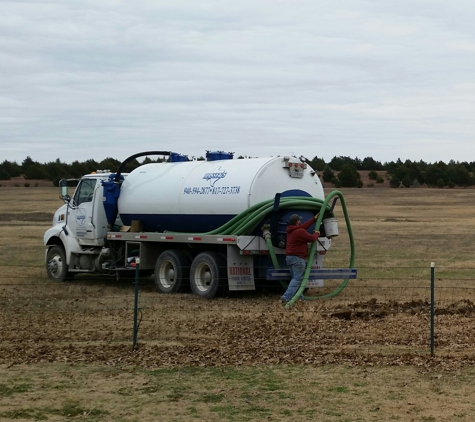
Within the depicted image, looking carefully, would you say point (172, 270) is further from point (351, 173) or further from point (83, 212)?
point (351, 173)

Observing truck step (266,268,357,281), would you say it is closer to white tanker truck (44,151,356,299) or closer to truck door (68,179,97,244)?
white tanker truck (44,151,356,299)

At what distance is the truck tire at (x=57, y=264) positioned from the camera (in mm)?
22000

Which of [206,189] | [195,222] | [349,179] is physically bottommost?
[195,222]

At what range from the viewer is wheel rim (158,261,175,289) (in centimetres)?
1962

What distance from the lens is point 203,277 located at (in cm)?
1883

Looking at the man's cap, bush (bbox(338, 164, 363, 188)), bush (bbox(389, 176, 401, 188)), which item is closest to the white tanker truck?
the man's cap

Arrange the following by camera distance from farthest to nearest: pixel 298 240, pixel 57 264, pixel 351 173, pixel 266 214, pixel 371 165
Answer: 1. pixel 371 165
2. pixel 351 173
3. pixel 57 264
4. pixel 266 214
5. pixel 298 240

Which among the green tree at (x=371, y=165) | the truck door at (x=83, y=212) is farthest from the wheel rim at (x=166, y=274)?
the green tree at (x=371, y=165)

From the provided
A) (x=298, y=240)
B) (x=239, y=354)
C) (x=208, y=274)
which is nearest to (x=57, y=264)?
(x=208, y=274)

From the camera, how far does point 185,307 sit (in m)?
16.8

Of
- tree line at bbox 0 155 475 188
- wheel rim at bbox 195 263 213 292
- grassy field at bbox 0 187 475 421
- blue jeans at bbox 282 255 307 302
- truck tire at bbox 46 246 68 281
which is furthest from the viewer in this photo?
tree line at bbox 0 155 475 188

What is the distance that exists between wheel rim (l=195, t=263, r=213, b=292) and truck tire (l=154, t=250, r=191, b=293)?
42 centimetres

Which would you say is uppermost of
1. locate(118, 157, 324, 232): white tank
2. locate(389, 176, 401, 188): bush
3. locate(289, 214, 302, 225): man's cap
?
locate(389, 176, 401, 188): bush

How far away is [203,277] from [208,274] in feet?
0.59
